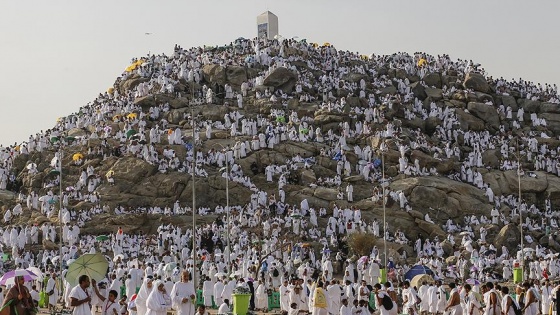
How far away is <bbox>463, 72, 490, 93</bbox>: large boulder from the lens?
74375mm

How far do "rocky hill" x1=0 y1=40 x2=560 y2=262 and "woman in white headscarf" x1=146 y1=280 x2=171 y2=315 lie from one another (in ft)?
105

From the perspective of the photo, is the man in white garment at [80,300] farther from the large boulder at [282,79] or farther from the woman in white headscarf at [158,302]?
the large boulder at [282,79]

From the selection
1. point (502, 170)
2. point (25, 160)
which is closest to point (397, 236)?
point (502, 170)

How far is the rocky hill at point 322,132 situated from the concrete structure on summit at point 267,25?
31.0 ft

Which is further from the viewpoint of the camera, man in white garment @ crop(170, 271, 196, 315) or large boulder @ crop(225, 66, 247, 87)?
large boulder @ crop(225, 66, 247, 87)

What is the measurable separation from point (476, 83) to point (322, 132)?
16.6m

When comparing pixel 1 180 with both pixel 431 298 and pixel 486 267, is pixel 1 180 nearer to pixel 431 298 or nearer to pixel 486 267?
pixel 486 267

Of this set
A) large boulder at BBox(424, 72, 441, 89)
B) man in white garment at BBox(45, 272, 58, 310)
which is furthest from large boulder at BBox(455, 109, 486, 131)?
man in white garment at BBox(45, 272, 58, 310)

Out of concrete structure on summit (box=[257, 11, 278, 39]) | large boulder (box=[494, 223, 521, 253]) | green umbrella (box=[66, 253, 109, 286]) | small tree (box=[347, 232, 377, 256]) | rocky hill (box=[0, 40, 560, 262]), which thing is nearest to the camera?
green umbrella (box=[66, 253, 109, 286])

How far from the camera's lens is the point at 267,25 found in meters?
90.9

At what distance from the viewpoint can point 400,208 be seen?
2084 inches

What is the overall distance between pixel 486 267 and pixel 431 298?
16.4m

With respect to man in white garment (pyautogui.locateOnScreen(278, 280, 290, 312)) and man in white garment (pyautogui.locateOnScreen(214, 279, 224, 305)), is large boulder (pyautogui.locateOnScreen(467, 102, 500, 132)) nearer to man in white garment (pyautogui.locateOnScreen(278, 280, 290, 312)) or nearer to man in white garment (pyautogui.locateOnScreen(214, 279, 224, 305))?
man in white garment (pyautogui.locateOnScreen(214, 279, 224, 305))

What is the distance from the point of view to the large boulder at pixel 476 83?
74375mm
